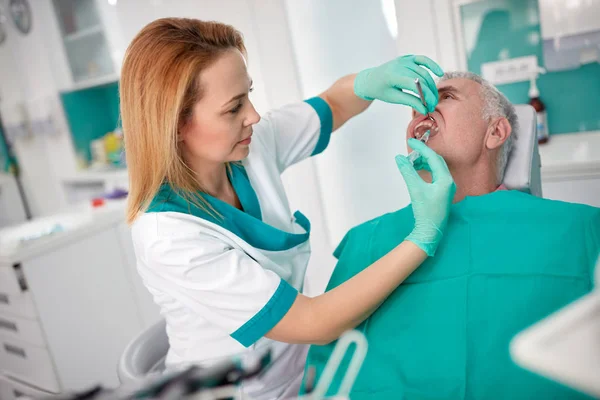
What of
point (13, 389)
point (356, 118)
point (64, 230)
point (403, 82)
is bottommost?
point (13, 389)

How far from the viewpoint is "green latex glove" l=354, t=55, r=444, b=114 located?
116 centimetres

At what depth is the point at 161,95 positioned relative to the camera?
40.4 inches

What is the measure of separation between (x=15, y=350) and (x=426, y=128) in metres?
1.96

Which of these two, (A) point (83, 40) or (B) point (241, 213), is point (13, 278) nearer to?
(B) point (241, 213)

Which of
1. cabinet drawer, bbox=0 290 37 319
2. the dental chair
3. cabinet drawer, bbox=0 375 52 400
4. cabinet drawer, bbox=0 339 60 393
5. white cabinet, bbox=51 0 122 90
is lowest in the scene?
cabinet drawer, bbox=0 375 52 400

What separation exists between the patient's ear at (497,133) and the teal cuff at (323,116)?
47cm

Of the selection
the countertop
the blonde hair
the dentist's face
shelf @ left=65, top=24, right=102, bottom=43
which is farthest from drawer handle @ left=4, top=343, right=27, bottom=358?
shelf @ left=65, top=24, right=102, bottom=43

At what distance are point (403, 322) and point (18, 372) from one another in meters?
1.89

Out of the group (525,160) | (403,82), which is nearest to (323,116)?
(403,82)

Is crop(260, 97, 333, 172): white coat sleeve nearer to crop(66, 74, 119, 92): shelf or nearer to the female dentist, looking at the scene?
the female dentist

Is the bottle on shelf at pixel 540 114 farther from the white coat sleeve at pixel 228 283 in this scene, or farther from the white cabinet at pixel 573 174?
the white coat sleeve at pixel 228 283

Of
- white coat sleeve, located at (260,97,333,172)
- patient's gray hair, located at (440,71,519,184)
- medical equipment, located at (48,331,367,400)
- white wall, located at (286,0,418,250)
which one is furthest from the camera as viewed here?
white wall, located at (286,0,418,250)

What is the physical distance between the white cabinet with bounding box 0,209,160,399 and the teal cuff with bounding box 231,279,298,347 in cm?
132

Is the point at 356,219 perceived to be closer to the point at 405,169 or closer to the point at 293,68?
the point at 293,68
